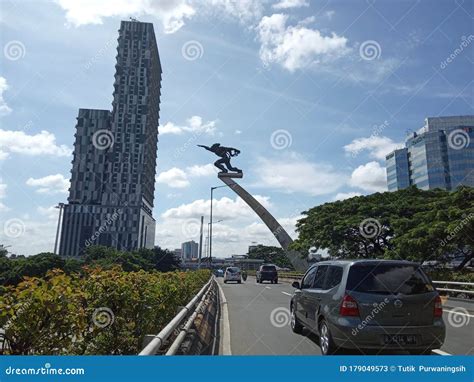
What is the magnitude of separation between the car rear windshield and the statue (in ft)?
157

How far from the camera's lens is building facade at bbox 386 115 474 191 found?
100 metres

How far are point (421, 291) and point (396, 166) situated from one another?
124973mm

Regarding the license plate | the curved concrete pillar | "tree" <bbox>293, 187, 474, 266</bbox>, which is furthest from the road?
the curved concrete pillar

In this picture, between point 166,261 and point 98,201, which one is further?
point 98,201

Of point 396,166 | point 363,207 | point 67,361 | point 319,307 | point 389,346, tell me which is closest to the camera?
point 67,361

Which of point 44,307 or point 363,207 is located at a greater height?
point 363,207

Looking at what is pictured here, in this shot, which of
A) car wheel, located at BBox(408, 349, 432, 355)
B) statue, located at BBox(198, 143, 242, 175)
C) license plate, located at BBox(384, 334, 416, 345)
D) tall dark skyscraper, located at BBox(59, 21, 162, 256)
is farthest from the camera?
tall dark skyscraper, located at BBox(59, 21, 162, 256)

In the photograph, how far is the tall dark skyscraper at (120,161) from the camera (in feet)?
405

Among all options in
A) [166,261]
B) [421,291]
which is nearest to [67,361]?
[421,291]

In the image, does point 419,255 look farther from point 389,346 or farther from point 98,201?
point 98,201

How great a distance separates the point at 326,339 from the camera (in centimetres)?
664

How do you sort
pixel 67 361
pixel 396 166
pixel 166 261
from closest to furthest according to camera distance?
pixel 67 361 → pixel 166 261 → pixel 396 166

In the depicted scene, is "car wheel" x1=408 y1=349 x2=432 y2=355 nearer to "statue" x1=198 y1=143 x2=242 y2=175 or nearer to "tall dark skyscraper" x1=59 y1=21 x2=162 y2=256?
"statue" x1=198 y1=143 x2=242 y2=175

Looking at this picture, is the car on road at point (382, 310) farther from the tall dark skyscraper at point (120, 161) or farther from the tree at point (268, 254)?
the tree at point (268, 254)
